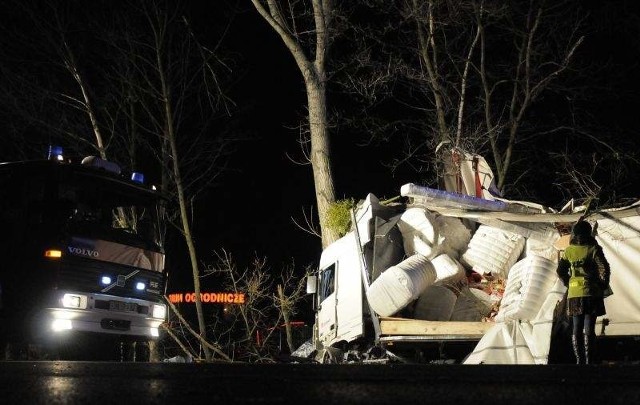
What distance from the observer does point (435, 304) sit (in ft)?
35.5

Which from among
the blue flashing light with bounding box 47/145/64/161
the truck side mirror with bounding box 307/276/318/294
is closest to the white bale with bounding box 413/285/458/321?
the truck side mirror with bounding box 307/276/318/294

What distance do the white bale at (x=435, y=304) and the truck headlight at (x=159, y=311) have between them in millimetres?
3541

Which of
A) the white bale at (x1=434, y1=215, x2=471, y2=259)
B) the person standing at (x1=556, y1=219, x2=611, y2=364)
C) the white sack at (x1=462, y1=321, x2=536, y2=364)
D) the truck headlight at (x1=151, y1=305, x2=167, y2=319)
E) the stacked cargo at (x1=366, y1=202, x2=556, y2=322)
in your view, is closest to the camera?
the person standing at (x1=556, y1=219, x2=611, y2=364)

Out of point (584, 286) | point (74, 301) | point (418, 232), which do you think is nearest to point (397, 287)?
point (418, 232)

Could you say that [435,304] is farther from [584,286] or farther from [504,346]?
[584,286]

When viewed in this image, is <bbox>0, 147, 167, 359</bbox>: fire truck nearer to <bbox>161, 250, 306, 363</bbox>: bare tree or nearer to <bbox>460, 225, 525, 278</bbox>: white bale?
<bbox>460, 225, 525, 278</bbox>: white bale

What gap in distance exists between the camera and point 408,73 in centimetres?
1988

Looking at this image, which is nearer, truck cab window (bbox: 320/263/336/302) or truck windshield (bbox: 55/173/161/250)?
truck windshield (bbox: 55/173/161/250)

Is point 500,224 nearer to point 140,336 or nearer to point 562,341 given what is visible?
point 562,341

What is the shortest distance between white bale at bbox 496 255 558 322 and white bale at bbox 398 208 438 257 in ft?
4.06

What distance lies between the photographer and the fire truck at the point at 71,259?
10.3 metres

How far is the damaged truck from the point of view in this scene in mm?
9602

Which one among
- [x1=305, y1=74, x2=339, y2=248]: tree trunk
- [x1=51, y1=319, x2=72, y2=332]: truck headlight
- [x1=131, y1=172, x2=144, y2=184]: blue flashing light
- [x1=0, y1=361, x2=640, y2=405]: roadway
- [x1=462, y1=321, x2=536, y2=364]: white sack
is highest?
[x1=305, y1=74, x2=339, y2=248]: tree trunk

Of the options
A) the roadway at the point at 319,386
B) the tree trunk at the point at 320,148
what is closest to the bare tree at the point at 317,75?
the tree trunk at the point at 320,148
